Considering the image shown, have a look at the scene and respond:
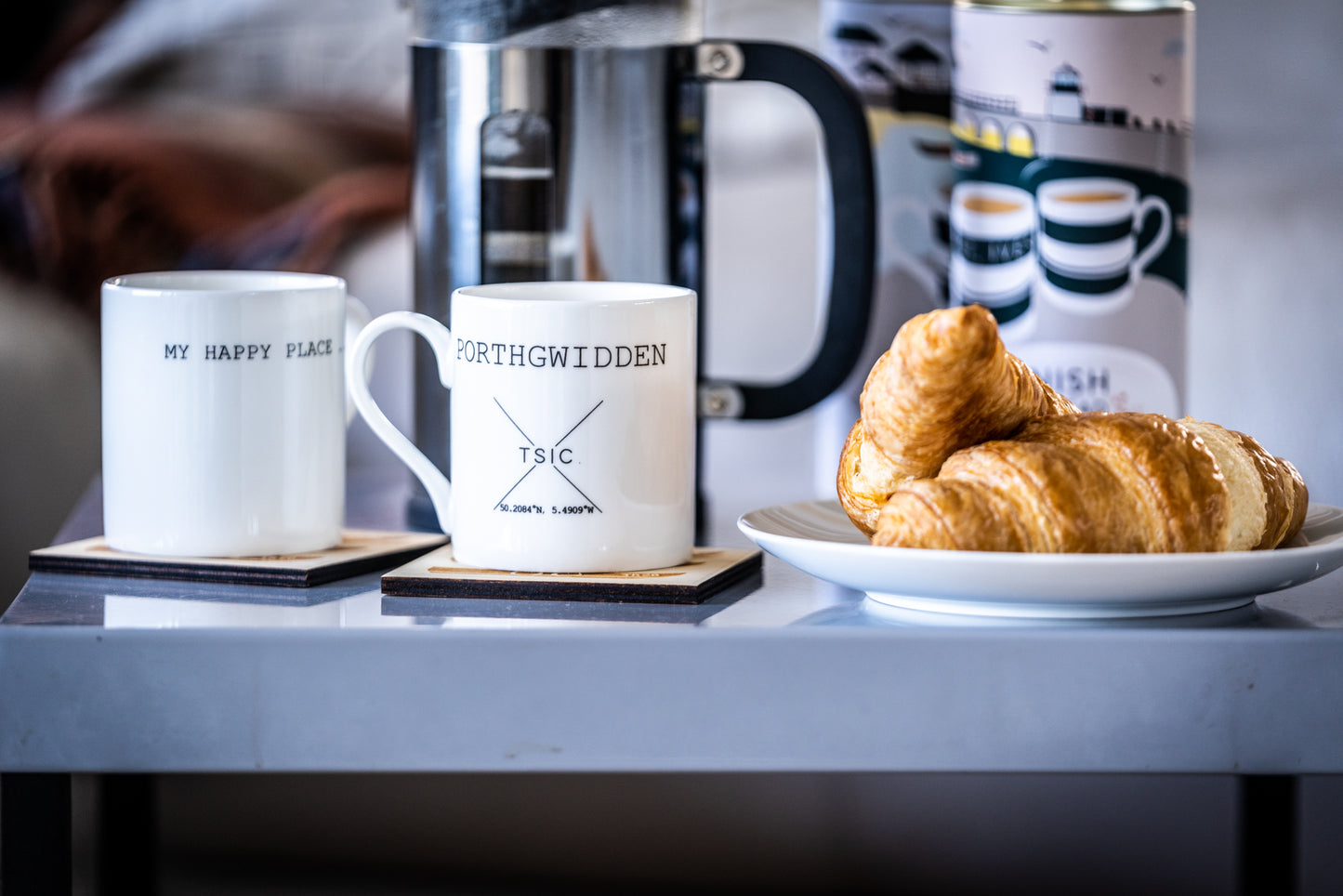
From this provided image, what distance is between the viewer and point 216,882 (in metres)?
1.06

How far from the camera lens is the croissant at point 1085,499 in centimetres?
49

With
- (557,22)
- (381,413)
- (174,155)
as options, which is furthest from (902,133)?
(174,155)

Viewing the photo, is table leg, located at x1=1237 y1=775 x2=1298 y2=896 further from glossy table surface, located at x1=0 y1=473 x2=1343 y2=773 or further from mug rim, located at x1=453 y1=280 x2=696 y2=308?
mug rim, located at x1=453 y1=280 x2=696 y2=308

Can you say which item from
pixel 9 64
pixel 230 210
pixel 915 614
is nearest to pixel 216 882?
pixel 230 210

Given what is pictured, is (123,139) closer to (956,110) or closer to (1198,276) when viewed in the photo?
(956,110)

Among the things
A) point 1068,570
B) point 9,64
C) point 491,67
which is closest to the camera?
point 1068,570

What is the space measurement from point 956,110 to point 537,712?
0.43 m

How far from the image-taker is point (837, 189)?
2.40 ft

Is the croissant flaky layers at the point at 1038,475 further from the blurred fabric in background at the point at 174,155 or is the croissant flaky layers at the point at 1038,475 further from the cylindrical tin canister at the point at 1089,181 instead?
the blurred fabric in background at the point at 174,155

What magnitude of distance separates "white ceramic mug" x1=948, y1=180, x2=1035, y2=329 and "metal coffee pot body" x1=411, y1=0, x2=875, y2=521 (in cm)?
7

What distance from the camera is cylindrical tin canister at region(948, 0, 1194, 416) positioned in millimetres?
713

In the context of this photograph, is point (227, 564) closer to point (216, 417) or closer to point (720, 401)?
point (216, 417)

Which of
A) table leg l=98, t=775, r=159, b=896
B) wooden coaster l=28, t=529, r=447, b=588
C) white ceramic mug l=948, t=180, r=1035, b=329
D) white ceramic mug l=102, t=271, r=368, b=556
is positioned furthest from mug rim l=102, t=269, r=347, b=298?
table leg l=98, t=775, r=159, b=896

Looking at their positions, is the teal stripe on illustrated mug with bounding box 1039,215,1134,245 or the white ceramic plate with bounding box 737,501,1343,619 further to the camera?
the teal stripe on illustrated mug with bounding box 1039,215,1134,245
